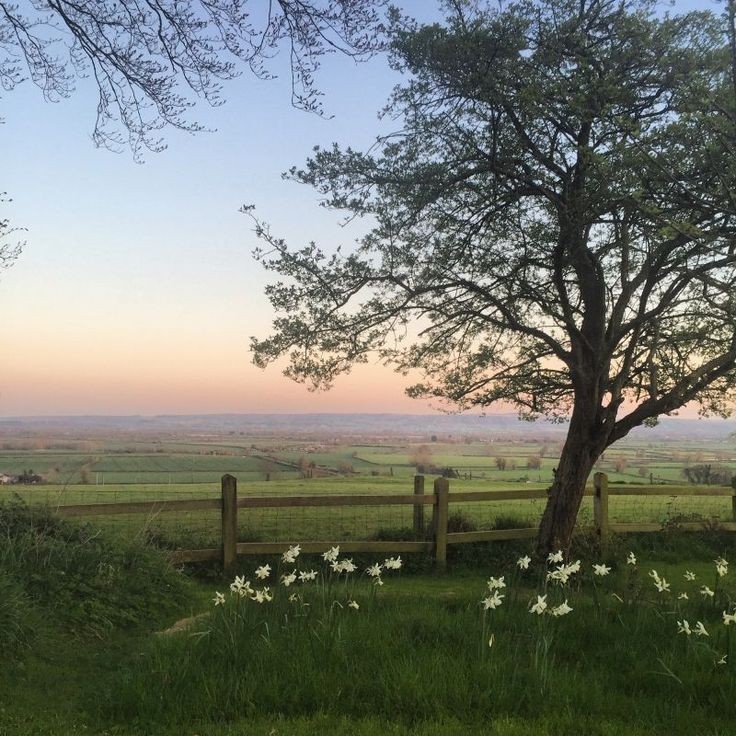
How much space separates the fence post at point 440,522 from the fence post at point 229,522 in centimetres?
324

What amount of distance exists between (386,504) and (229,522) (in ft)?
8.29

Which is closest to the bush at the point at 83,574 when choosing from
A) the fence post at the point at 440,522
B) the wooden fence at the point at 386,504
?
the wooden fence at the point at 386,504

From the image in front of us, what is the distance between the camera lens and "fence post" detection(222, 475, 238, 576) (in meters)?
9.98

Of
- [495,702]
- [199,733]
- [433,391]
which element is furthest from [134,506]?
[495,702]

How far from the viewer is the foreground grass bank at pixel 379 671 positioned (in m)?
4.10

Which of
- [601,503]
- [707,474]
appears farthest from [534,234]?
[707,474]

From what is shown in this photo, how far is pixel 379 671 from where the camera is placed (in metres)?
4.52

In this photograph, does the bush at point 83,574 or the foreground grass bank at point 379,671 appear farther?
the bush at point 83,574

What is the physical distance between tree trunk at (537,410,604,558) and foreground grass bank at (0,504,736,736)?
4.07 meters

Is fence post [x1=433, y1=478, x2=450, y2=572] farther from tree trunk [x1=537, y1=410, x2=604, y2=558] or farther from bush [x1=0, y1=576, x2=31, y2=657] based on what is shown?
bush [x1=0, y1=576, x2=31, y2=657]

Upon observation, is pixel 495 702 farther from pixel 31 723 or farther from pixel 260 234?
pixel 260 234

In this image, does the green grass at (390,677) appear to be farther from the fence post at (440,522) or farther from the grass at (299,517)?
the fence post at (440,522)

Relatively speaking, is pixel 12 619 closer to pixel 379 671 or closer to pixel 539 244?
pixel 379 671

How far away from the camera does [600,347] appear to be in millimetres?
10273
